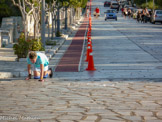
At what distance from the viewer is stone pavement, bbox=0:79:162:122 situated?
32.2 ft

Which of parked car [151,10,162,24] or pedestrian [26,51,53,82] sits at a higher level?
pedestrian [26,51,53,82]

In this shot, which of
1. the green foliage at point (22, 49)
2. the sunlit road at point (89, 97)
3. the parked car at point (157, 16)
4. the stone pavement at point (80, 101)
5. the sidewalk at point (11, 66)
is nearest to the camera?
the stone pavement at point (80, 101)

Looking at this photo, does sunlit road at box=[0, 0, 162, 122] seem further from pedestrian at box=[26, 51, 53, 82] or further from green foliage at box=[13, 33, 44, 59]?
green foliage at box=[13, 33, 44, 59]

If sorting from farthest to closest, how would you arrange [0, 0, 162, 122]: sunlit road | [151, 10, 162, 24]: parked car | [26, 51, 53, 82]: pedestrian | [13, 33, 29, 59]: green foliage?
1. [151, 10, 162, 24]: parked car
2. [13, 33, 29, 59]: green foliage
3. [26, 51, 53, 82]: pedestrian
4. [0, 0, 162, 122]: sunlit road

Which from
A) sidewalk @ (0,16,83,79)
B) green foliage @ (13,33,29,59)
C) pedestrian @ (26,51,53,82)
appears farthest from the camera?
green foliage @ (13,33,29,59)

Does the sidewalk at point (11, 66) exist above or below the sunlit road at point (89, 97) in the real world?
below

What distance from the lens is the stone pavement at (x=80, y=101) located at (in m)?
9.83

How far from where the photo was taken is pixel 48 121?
30.9 ft

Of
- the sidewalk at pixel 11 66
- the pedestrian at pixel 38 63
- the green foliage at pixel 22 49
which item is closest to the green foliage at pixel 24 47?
the green foliage at pixel 22 49

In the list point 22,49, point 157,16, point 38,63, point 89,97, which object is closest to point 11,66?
point 22,49

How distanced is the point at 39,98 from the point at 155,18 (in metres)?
54.5

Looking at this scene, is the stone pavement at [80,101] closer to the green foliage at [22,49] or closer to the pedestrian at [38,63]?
the pedestrian at [38,63]

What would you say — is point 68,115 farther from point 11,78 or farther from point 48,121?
point 11,78

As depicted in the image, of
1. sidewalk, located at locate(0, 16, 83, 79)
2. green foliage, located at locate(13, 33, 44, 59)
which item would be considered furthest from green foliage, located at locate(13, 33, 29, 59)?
sidewalk, located at locate(0, 16, 83, 79)
